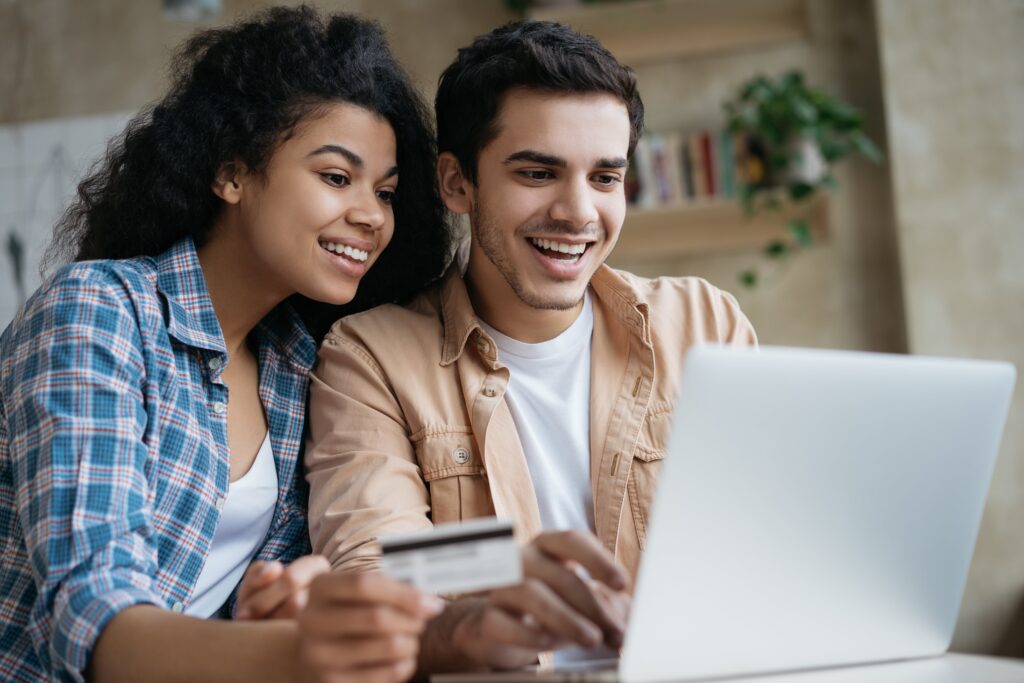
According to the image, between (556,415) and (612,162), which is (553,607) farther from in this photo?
(612,162)

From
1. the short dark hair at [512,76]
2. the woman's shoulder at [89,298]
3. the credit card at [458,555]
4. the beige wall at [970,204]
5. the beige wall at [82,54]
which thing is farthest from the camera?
the beige wall at [82,54]

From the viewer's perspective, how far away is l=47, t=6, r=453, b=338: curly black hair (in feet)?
5.04

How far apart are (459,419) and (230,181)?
1.70 ft

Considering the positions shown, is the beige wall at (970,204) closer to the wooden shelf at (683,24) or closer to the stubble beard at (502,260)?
the wooden shelf at (683,24)

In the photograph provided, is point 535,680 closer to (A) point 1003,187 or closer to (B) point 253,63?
(B) point 253,63

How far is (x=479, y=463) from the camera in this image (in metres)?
1.48

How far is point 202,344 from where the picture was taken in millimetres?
1403

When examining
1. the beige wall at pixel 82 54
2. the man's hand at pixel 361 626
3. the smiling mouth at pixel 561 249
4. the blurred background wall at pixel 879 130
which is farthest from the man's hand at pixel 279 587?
the beige wall at pixel 82 54

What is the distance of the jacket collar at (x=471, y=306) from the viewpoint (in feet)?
5.19

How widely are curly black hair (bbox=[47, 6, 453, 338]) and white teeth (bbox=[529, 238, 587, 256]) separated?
25 cm

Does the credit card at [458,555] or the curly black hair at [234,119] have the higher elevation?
the curly black hair at [234,119]

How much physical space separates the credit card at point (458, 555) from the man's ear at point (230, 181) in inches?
38.1

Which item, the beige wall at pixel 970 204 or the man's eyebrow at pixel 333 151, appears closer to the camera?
the man's eyebrow at pixel 333 151


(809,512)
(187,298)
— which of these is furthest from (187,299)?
(809,512)
